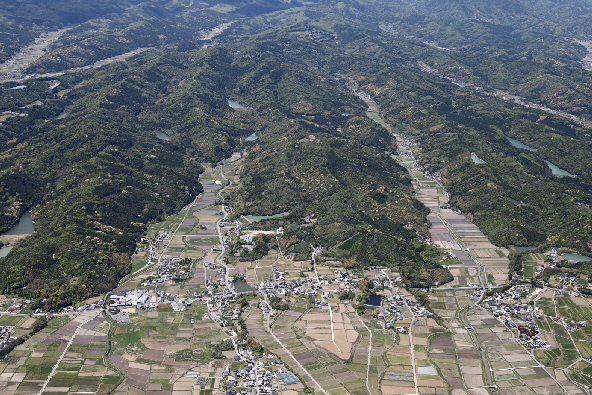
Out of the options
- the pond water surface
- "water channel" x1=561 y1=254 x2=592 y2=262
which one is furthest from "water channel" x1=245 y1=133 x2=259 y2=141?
"water channel" x1=561 y1=254 x2=592 y2=262

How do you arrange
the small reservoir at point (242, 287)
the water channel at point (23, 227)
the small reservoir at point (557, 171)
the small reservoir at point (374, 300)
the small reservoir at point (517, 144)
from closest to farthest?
1. the small reservoir at point (374, 300)
2. the small reservoir at point (242, 287)
3. the water channel at point (23, 227)
4. the small reservoir at point (557, 171)
5. the small reservoir at point (517, 144)

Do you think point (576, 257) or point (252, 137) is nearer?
point (576, 257)

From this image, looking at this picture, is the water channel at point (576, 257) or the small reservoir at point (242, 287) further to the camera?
the water channel at point (576, 257)

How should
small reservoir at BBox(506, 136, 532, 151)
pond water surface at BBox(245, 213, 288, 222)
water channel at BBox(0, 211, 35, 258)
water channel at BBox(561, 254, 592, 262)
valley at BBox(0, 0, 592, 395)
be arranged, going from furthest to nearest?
small reservoir at BBox(506, 136, 532, 151), pond water surface at BBox(245, 213, 288, 222), water channel at BBox(0, 211, 35, 258), water channel at BBox(561, 254, 592, 262), valley at BBox(0, 0, 592, 395)

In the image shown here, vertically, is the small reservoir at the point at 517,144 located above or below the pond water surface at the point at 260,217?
below

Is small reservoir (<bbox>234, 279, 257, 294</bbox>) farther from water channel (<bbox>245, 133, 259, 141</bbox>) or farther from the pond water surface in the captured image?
water channel (<bbox>245, 133, 259, 141</bbox>)

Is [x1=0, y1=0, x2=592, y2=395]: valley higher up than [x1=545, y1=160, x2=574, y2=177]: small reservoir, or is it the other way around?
[x1=0, y1=0, x2=592, y2=395]: valley

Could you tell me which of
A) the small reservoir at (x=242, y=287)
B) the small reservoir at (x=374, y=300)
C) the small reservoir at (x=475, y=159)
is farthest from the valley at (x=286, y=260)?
the small reservoir at (x=475, y=159)

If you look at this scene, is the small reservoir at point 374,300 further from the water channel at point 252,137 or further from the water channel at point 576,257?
the water channel at point 252,137

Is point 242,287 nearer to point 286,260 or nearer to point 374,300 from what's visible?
point 286,260

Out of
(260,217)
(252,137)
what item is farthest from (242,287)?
(252,137)

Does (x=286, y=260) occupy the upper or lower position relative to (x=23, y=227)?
lower

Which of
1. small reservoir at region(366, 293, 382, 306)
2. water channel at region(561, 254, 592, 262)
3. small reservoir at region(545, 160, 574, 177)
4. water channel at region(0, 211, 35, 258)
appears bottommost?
small reservoir at region(545, 160, 574, 177)
